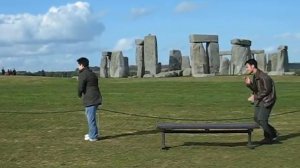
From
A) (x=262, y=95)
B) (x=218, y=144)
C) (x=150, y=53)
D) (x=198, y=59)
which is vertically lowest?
(x=218, y=144)

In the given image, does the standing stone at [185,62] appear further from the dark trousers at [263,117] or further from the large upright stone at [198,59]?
the dark trousers at [263,117]

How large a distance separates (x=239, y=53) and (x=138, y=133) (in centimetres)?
3418

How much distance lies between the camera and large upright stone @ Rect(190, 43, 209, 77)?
48.7 m

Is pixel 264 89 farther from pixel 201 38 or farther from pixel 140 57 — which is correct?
pixel 140 57

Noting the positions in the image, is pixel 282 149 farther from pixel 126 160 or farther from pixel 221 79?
pixel 221 79

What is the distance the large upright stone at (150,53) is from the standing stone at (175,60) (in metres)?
3.55

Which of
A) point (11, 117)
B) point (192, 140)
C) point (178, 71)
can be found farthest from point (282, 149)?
point (178, 71)

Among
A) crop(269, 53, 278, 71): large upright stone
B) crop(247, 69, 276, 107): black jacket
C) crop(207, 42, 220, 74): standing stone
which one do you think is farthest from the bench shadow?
crop(269, 53, 278, 71): large upright stone

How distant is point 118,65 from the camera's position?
54500 millimetres

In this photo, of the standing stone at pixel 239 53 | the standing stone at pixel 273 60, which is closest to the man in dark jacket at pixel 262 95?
the standing stone at pixel 239 53

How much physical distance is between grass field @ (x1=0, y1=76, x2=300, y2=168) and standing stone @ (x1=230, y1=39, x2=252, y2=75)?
19461 mm

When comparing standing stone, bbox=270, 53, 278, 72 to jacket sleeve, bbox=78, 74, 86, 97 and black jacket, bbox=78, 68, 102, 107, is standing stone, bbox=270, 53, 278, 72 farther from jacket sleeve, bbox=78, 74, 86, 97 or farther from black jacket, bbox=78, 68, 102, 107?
jacket sleeve, bbox=78, 74, 86, 97

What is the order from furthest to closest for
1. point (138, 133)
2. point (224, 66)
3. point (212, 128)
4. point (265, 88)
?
point (224, 66) → point (138, 133) → point (265, 88) → point (212, 128)

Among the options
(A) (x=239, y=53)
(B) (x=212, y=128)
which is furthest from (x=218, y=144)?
(A) (x=239, y=53)
